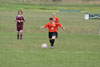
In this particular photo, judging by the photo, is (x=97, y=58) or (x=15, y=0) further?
(x=15, y=0)

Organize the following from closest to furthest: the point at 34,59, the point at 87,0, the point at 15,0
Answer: the point at 34,59, the point at 15,0, the point at 87,0

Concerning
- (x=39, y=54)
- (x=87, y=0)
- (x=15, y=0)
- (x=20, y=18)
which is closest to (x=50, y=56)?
(x=39, y=54)

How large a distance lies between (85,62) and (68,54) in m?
2.44

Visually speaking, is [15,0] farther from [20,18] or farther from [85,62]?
[85,62]

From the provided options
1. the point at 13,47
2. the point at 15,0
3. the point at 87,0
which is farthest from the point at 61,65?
the point at 87,0

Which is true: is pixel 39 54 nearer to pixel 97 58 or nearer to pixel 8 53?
pixel 8 53

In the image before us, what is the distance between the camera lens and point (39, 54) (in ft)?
51.5

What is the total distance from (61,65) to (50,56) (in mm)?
2366

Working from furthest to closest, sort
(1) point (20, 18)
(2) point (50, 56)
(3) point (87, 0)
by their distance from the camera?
(3) point (87, 0) < (1) point (20, 18) < (2) point (50, 56)

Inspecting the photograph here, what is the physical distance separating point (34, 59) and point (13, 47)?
14.7 feet

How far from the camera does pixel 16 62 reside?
43.9ft

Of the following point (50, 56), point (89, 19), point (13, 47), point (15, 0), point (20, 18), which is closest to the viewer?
point (50, 56)

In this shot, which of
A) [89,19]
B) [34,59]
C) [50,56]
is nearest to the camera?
[34,59]

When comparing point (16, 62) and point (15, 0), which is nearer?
point (16, 62)
